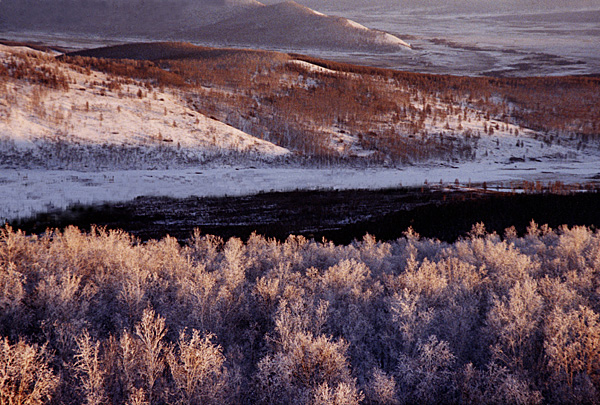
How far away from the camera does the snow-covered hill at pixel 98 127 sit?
2331 cm

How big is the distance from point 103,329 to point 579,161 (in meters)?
39.8

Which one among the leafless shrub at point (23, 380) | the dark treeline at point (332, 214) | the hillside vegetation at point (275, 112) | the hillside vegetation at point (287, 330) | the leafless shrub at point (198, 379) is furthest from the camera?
the hillside vegetation at point (275, 112)

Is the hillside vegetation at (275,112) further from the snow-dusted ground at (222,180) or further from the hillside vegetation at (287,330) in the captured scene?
the hillside vegetation at (287,330)

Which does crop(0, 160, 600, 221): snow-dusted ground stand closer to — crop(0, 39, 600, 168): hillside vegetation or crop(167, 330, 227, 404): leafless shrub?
crop(0, 39, 600, 168): hillside vegetation

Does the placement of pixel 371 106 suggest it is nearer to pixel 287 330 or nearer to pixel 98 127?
pixel 98 127

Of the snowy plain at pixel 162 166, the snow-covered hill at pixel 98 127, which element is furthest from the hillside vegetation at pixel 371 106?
the snow-covered hill at pixel 98 127

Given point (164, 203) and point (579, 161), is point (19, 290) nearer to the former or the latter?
point (164, 203)

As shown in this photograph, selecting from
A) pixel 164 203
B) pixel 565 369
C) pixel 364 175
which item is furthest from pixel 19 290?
pixel 364 175

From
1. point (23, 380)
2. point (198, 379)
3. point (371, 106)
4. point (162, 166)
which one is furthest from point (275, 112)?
point (23, 380)

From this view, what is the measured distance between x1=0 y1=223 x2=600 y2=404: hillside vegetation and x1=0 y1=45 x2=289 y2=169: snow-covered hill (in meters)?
15.3

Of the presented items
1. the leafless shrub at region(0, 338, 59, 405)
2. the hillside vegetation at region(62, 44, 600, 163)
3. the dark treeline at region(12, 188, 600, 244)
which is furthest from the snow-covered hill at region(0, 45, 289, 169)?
the leafless shrub at region(0, 338, 59, 405)

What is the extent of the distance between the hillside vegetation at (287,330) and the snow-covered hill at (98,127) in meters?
15.3

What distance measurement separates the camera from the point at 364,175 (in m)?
27.3

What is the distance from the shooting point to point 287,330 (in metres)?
6.09
